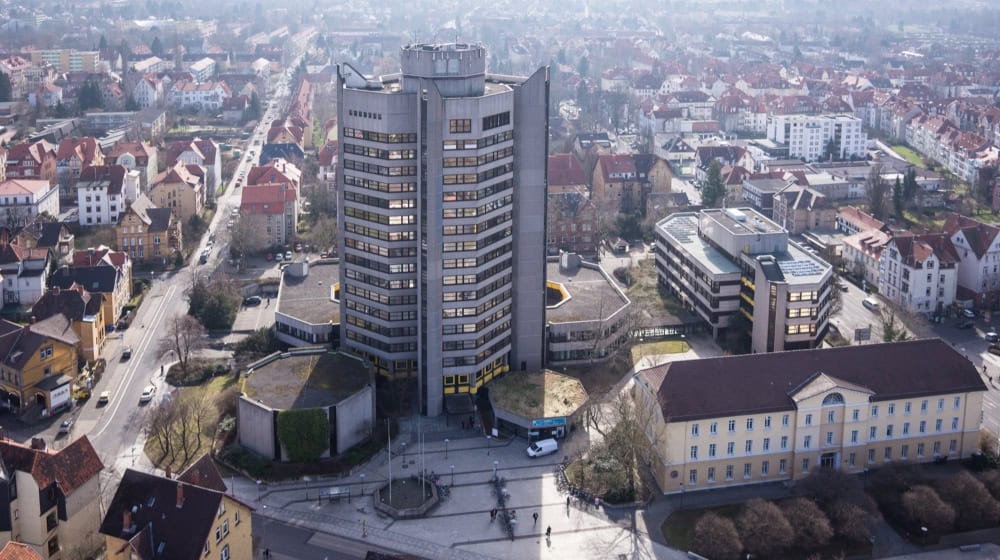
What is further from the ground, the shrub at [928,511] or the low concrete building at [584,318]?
the low concrete building at [584,318]

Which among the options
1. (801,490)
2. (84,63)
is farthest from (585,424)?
(84,63)

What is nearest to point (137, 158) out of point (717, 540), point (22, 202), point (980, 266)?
point (22, 202)

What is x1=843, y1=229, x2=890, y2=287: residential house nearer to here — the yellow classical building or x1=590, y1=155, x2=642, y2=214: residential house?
x1=590, y1=155, x2=642, y2=214: residential house

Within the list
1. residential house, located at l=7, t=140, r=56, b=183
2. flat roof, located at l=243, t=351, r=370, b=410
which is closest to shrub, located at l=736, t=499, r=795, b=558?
flat roof, located at l=243, t=351, r=370, b=410

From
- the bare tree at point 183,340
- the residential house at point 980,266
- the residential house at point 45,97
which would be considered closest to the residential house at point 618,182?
the residential house at point 980,266

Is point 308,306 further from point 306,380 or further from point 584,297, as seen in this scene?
point 584,297

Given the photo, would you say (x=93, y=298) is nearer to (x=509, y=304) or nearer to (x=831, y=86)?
(x=509, y=304)

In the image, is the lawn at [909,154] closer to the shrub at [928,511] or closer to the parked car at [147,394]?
the shrub at [928,511]
